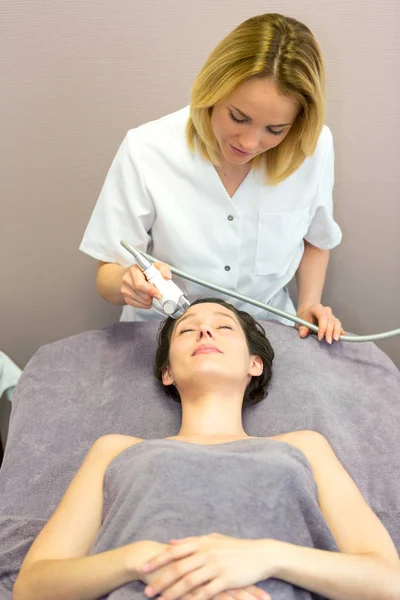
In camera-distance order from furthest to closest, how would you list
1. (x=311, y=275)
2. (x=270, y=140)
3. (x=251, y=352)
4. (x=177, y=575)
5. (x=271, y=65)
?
(x=311, y=275) → (x=251, y=352) → (x=270, y=140) → (x=271, y=65) → (x=177, y=575)

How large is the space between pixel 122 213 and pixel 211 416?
51cm

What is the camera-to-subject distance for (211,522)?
1089mm

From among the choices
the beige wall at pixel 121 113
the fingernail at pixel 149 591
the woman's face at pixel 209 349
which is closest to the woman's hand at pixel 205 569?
the fingernail at pixel 149 591

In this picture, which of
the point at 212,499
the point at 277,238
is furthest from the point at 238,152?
the point at 212,499

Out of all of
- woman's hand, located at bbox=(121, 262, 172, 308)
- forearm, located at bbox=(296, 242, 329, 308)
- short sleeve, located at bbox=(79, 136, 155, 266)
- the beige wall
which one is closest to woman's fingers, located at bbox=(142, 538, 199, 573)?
woman's hand, located at bbox=(121, 262, 172, 308)

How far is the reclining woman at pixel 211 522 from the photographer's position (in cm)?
102

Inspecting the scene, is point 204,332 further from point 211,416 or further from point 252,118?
point 252,118

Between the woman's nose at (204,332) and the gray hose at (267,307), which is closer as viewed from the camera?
the woman's nose at (204,332)

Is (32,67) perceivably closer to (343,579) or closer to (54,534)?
(54,534)

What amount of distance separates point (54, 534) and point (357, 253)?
4.05 ft

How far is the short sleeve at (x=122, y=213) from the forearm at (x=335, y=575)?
768 mm

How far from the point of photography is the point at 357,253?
1998 millimetres

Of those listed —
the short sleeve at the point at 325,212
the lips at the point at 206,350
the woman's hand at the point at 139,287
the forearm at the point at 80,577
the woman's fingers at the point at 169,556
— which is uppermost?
the short sleeve at the point at 325,212

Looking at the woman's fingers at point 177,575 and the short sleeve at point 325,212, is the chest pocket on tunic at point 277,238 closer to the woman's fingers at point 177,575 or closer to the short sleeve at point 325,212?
the short sleeve at point 325,212
